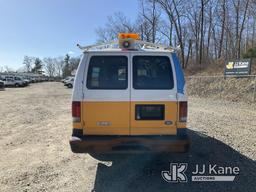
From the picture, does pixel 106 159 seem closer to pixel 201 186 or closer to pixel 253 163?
pixel 201 186

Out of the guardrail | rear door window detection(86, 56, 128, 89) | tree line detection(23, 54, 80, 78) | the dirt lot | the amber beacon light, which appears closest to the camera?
the dirt lot

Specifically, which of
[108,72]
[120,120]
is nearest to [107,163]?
[120,120]

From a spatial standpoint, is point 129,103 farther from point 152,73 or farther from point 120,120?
point 152,73

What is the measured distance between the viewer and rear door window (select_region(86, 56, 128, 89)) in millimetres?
4426

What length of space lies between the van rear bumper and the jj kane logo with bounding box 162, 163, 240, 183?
0.62 metres

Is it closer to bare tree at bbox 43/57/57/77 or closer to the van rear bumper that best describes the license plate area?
the van rear bumper

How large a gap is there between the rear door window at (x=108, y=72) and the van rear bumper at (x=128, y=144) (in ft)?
2.94

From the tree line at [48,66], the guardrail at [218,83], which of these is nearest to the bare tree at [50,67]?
the tree line at [48,66]

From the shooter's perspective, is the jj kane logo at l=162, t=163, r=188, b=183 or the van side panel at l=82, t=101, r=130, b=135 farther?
the jj kane logo at l=162, t=163, r=188, b=183

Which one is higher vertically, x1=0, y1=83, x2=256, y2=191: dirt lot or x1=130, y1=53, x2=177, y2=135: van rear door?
x1=130, y1=53, x2=177, y2=135: van rear door

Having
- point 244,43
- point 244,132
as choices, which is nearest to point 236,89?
point 244,132

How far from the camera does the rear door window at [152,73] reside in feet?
14.5

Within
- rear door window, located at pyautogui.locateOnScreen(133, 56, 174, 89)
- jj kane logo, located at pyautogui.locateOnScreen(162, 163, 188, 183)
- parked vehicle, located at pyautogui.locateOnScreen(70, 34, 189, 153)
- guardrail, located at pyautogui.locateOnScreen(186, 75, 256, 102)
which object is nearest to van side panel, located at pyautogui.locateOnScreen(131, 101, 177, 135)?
parked vehicle, located at pyautogui.locateOnScreen(70, 34, 189, 153)

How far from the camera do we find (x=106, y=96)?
4.33 m
